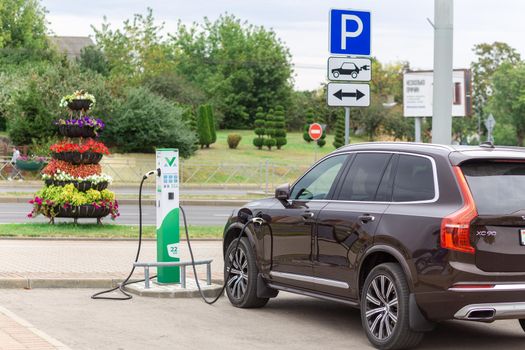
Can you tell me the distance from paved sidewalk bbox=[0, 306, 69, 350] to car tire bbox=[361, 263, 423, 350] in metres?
2.64

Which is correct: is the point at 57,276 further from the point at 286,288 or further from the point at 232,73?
the point at 232,73

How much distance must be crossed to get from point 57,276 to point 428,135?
64.2m

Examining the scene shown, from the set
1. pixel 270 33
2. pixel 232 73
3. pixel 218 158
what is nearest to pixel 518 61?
pixel 270 33

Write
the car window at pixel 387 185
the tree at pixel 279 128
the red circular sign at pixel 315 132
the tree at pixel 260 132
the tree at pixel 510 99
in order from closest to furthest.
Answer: the car window at pixel 387 185 → the red circular sign at pixel 315 132 → the tree at pixel 260 132 → the tree at pixel 279 128 → the tree at pixel 510 99

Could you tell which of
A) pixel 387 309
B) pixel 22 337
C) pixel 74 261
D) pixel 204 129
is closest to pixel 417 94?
pixel 74 261

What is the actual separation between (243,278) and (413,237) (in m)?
3.21

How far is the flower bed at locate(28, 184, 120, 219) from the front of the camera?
771 inches

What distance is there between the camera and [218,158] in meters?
56.8

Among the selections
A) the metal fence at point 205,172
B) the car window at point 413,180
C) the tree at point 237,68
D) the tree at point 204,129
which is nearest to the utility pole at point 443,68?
the car window at point 413,180

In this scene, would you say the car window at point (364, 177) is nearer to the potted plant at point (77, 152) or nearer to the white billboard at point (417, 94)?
the potted plant at point (77, 152)

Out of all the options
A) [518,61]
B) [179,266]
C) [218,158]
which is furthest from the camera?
[518,61]

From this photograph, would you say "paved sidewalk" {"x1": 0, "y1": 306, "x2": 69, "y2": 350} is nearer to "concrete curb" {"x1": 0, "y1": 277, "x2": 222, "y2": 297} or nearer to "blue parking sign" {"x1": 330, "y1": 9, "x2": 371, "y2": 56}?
"concrete curb" {"x1": 0, "y1": 277, "x2": 222, "y2": 297}

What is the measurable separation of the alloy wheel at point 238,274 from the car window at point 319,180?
1.09m

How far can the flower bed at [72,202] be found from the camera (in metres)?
19.6
